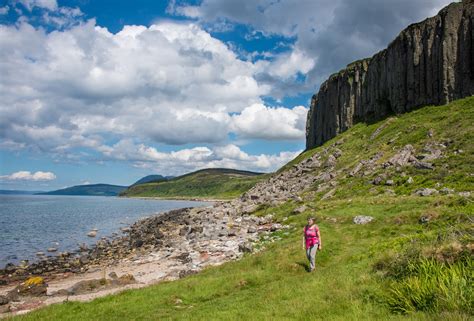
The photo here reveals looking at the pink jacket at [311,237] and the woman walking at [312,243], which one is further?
the pink jacket at [311,237]

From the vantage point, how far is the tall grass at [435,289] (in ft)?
33.3

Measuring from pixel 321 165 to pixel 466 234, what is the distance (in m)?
66.4

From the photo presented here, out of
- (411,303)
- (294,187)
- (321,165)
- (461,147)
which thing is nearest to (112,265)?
(411,303)

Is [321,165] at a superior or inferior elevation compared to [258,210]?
superior

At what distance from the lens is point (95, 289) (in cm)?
2523

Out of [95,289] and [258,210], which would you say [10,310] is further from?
[258,210]

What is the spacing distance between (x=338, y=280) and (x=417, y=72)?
80.3m

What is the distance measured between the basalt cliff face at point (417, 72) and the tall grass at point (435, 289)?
70498 millimetres

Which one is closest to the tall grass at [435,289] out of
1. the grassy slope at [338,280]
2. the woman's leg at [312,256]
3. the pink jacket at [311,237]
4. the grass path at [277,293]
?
the grassy slope at [338,280]

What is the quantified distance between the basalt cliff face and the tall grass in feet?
231

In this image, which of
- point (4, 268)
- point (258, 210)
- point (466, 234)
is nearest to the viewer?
point (466, 234)

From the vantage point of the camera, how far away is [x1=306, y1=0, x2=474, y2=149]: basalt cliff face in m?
71.8

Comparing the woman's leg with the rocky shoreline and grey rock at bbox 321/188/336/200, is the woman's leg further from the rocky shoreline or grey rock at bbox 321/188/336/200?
grey rock at bbox 321/188/336/200

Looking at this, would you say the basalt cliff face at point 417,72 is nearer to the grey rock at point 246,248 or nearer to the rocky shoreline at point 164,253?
the rocky shoreline at point 164,253
